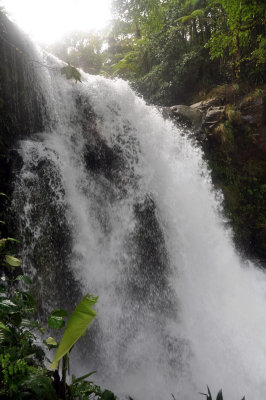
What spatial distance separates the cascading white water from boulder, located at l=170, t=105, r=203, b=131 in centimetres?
130

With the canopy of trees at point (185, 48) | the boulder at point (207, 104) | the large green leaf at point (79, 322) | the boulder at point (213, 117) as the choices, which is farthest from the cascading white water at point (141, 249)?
the canopy of trees at point (185, 48)

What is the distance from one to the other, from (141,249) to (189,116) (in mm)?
5330

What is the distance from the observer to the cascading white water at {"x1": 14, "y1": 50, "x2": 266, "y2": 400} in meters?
3.99

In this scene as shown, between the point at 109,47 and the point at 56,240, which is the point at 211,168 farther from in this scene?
the point at 109,47

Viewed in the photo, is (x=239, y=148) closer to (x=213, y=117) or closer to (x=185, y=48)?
(x=213, y=117)

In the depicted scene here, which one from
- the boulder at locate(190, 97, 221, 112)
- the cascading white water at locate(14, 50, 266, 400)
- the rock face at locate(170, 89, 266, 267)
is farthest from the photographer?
the boulder at locate(190, 97, 221, 112)

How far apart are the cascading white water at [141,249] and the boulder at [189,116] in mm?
1303

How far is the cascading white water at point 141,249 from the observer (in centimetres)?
399

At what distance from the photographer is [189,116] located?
26.9 feet

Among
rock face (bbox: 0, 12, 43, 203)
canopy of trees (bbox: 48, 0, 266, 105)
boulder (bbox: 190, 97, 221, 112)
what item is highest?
canopy of trees (bbox: 48, 0, 266, 105)

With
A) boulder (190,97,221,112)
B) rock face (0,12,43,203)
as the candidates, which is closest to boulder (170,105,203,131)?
boulder (190,97,221,112)

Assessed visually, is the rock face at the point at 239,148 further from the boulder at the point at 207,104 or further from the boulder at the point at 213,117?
the boulder at the point at 207,104

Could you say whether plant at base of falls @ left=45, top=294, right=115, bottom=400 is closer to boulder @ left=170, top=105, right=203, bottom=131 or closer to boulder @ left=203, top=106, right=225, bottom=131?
boulder @ left=170, top=105, right=203, bottom=131

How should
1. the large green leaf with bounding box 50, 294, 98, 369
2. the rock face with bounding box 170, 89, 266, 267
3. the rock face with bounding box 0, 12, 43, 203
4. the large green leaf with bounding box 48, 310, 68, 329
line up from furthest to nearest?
the rock face with bounding box 170, 89, 266, 267
the rock face with bounding box 0, 12, 43, 203
the large green leaf with bounding box 48, 310, 68, 329
the large green leaf with bounding box 50, 294, 98, 369
